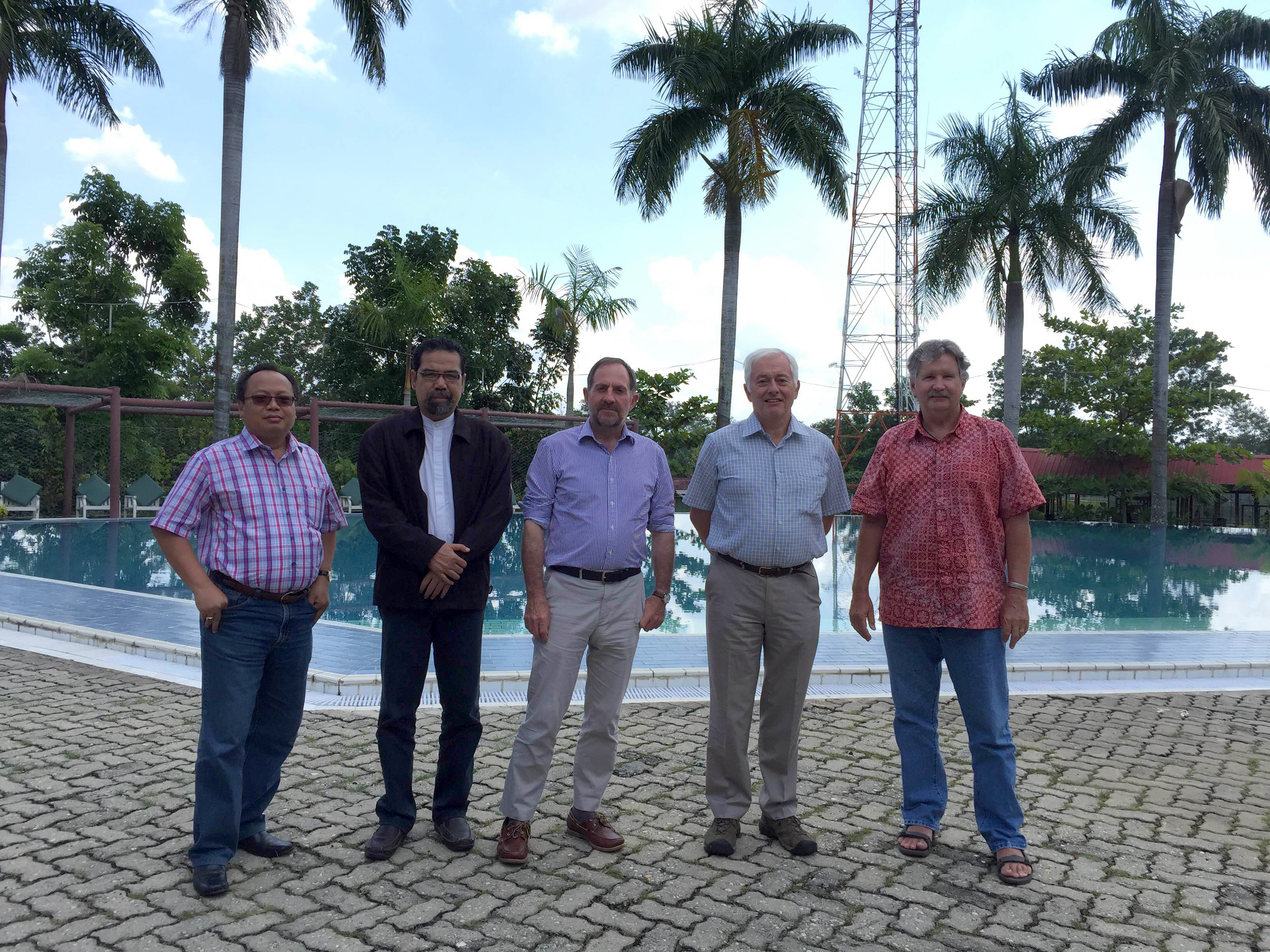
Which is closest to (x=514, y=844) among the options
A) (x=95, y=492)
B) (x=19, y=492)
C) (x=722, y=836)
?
(x=722, y=836)

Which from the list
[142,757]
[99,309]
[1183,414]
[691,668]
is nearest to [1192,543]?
[1183,414]

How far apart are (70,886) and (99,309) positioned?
24605mm

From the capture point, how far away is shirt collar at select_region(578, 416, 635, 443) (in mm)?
3582

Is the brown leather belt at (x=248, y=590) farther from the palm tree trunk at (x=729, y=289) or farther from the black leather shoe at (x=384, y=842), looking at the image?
the palm tree trunk at (x=729, y=289)

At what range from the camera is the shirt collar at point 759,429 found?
12.0 feet

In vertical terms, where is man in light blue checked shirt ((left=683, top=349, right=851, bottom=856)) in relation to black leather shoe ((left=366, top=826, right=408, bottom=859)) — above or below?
above

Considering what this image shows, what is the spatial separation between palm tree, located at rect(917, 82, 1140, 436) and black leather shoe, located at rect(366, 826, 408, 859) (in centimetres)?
2116

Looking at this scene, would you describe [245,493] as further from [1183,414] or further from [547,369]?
[1183,414]

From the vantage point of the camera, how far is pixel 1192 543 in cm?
2009

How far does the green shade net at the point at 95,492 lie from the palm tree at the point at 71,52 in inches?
253

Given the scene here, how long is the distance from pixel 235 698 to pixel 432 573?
748 mm

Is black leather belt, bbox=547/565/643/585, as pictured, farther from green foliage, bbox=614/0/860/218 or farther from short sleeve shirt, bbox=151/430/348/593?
green foliage, bbox=614/0/860/218

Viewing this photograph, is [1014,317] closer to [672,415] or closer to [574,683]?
[672,415]

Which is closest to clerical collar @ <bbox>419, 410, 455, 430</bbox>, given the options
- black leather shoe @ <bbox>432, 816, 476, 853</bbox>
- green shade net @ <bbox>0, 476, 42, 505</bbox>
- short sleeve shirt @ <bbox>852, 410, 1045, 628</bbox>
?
black leather shoe @ <bbox>432, 816, 476, 853</bbox>
